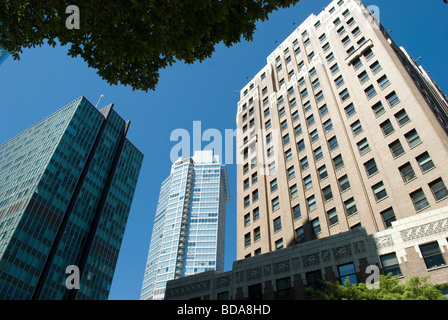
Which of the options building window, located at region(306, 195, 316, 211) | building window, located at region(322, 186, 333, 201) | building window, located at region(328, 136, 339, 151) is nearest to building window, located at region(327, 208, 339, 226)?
building window, located at region(322, 186, 333, 201)

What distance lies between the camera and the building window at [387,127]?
29.2 meters

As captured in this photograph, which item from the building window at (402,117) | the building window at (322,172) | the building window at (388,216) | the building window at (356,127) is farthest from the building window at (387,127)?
the building window at (388,216)

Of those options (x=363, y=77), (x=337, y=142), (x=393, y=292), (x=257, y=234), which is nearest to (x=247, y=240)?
(x=257, y=234)

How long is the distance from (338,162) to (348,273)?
13.1 metres

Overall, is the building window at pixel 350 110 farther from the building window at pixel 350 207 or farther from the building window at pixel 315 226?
the building window at pixel 315 226

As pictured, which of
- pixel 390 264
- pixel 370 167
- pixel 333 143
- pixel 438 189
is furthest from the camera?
pixel 333 143

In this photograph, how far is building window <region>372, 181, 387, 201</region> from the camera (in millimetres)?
26941

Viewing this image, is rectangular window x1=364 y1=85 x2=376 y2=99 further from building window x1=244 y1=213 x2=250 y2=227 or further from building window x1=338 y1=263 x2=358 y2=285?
building window x1=244 y1=213 x2=250 y2=227

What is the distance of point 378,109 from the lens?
3166cm

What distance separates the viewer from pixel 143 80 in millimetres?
11742

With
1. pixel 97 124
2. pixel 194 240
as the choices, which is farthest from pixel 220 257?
pixel 97 124

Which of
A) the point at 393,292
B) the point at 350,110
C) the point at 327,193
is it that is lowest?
the point at 393,292

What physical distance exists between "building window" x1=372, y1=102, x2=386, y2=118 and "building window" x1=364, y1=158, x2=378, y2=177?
16.3ft

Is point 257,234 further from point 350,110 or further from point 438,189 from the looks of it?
point 438,189
